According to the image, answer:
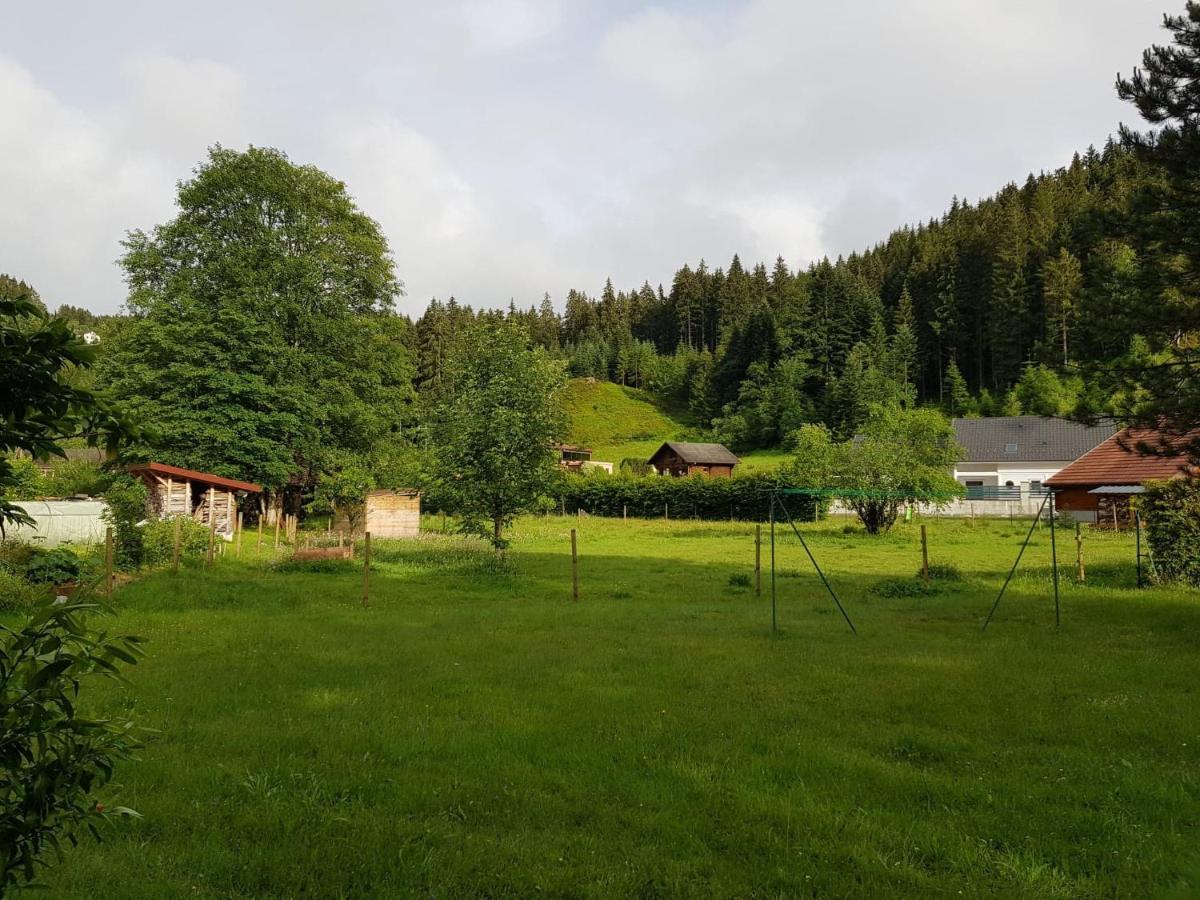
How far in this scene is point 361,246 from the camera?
125 ft

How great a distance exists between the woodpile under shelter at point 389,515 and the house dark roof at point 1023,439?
4515 cm

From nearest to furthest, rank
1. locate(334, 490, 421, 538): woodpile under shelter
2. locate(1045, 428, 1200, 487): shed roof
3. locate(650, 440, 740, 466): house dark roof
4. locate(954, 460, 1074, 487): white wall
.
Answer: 1. locate(1045, 428, 1200, 487): shed roof
2. locate(334, 490, 421, 538): woodpile under shelter
3. locate(954, 460, 1074, 487): white wall
4. locate(650, 440, 740, 466): house dark roof

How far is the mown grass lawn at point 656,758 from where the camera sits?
14.8 feet

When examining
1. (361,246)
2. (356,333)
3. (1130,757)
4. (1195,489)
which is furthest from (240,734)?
(361,246)

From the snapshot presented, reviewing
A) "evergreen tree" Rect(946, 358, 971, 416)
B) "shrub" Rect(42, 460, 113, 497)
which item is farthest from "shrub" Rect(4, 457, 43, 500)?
"evergreen tree" Rect(946, 358, 971, 416)

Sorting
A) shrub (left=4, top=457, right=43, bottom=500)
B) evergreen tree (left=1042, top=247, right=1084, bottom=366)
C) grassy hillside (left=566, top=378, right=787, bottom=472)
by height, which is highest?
evergreen tree (left=1042, top=247, right=1084, bottom=366)

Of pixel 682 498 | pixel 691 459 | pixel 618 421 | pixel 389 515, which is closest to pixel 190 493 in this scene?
pixel 389 515

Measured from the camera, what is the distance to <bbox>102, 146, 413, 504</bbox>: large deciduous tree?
31.5 metres

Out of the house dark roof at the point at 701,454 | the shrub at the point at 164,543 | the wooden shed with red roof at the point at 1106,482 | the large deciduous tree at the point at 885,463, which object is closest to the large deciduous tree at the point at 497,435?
the shrub at the point at 164,543

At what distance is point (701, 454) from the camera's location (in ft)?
256

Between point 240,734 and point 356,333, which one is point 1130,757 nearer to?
point 240,734

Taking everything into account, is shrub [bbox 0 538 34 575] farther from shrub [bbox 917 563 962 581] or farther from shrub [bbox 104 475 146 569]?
shrub [bbox 917 563 962 581]

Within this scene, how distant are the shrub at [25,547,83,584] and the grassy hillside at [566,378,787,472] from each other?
234ft

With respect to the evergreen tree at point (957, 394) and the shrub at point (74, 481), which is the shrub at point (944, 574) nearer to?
the shrub at point (74, 481)
